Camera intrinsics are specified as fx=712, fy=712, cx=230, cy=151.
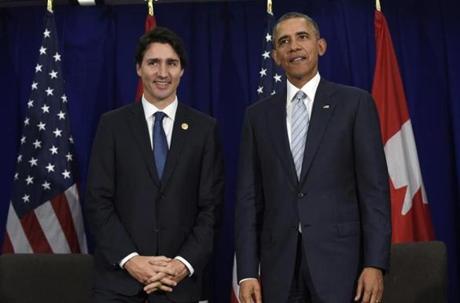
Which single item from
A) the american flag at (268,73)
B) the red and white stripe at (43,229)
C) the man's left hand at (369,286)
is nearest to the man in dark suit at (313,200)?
the man's left hand at (369,286)

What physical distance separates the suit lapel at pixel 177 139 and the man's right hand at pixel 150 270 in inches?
12.5

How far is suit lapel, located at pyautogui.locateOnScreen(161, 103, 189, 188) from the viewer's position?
2.98m

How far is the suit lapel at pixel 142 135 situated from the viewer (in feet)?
9.77

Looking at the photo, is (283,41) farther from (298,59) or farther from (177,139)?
(177,139)

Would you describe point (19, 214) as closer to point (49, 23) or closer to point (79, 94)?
point (79, 94)

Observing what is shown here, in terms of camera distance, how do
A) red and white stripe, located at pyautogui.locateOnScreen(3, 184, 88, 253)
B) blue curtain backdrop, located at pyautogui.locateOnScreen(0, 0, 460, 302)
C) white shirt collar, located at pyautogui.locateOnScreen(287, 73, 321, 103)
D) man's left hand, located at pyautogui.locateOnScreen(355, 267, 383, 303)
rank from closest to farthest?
man's left hand, located at pyautogui.locateOnScreen(355, 267, 383, 303) < white shirt collar, located at pyautogui.locateOnScreen(287, 73, 321, 103) < red and white stripe, located at pyautogui.locateOnScreen(3, 184, 88, 253) < blue curtain backdrop, located at pyautogui.locateOnScreen(0, 0, 460, 302)

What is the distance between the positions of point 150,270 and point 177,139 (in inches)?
22.8

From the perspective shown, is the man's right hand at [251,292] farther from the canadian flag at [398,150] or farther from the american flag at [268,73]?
the canadian flag at [398,150]

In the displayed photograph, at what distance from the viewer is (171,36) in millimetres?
3180

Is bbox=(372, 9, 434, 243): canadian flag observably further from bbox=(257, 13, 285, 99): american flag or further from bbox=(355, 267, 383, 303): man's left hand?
bbox=(355, 267, 383, 303): man's left hand

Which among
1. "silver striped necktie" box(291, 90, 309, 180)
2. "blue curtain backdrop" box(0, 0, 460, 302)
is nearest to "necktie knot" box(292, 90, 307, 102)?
"silver striped necktie" box(291, 90, 309, 180)

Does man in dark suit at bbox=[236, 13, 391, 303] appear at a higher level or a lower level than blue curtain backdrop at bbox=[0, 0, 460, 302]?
lower

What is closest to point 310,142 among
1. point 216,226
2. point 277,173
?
point 277,173

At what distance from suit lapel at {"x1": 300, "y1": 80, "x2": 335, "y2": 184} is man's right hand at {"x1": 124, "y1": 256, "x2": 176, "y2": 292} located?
677mm
